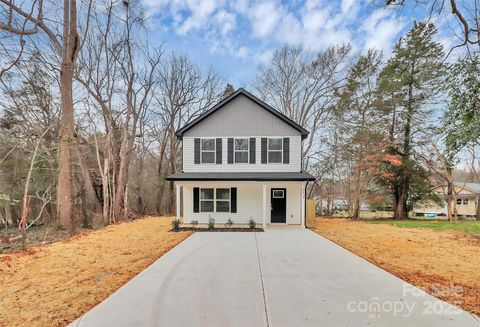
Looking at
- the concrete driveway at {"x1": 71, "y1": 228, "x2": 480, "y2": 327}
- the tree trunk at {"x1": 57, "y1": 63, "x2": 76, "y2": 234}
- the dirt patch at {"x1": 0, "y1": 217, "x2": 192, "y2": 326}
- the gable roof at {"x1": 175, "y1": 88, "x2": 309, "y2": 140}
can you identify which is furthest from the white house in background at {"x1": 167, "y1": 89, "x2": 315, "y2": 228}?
the concrete driveway at {"x1": 71, "y1": 228, "x2": 480, "y2": 327}

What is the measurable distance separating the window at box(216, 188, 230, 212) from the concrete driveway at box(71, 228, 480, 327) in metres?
5.64

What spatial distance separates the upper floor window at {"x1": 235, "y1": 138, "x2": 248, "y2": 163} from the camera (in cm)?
1265

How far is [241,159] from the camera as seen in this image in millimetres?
12688

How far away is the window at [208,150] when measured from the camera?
12789 millimetres

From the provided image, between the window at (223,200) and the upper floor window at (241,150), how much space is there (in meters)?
1.70

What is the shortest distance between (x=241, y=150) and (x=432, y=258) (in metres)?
8.62

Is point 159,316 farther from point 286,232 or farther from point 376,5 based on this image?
point 376,5

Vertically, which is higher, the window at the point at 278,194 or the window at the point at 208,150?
the window at the point at 208,150

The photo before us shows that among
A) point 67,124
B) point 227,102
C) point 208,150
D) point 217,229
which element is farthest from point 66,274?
point 227,102

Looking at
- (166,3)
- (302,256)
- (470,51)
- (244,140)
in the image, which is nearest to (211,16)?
(166,3)

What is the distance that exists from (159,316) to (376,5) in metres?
8.48

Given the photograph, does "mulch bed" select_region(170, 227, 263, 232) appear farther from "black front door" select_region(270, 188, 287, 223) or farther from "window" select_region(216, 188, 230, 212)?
"black front door" select_region(270, 188, 287, 223)

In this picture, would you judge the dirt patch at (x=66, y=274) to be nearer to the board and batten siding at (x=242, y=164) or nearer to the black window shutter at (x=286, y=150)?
the board and batten siding at (x=242, y=164)

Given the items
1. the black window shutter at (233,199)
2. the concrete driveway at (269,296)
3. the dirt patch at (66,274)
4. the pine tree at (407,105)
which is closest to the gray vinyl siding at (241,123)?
the black window shutter at (233,199)
